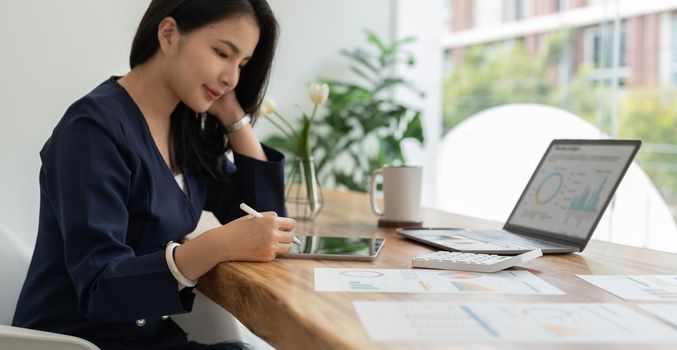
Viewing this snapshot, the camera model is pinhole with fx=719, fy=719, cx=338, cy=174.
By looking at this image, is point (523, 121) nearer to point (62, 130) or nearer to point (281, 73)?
point (281, 73)

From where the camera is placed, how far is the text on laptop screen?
1258 mm

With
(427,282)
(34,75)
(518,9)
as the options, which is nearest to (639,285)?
(427,282)

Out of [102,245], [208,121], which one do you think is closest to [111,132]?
[102,245]

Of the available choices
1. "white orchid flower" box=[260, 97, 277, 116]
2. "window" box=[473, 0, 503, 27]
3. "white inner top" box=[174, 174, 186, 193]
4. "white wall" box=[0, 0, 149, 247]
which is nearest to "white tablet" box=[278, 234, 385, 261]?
"white inner top" box=[174, 174, 186, 193]

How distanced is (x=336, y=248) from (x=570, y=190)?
0.47m

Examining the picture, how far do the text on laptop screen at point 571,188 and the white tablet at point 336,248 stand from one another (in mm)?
323

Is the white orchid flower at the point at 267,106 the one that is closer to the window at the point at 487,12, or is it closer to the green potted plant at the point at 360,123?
the green potted plant at the point at 360,123

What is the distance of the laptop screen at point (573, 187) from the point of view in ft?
4.10

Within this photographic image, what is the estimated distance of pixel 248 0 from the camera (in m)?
1.45

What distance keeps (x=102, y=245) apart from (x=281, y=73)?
2.53 m

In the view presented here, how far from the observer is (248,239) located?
1072 millimetres

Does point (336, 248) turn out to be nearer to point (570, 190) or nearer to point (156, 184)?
point (156, 184)

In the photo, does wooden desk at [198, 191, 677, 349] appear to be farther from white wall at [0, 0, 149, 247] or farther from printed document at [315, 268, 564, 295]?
white wall at [0, 0, 149, 247]

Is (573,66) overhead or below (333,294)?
overhead
